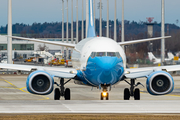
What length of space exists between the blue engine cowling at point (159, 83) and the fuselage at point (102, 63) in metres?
1.62

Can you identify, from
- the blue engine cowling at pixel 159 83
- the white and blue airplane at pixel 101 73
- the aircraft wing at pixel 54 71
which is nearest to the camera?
the white and blue airplane at pixel 101 73

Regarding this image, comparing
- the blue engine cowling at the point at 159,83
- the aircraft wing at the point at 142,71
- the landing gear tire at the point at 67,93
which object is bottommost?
the landing gear tire at the point at 67,93

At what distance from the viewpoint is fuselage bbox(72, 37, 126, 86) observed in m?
19.2

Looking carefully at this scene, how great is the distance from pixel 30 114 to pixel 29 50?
156048 millimetres

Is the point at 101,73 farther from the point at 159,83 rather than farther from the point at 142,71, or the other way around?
the point at 142,71

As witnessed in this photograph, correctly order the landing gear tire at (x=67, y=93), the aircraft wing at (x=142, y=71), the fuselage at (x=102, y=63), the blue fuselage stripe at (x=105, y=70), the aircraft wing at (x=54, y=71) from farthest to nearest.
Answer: the landing gear tire at (x=67, y=93) → the aircraft wing at (x=142, y=71) → the aircraft wing at (x=54, y=71) → the fuselage at (x=102, y=63) → the blue fuselage stripe at (x=105, y=70)

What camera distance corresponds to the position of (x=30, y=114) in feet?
48.6

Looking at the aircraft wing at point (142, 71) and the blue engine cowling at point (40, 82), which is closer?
the blue engine cowling at point (40, 82)

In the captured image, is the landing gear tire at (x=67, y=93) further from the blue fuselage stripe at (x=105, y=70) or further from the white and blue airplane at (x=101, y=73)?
the blue fuselage stripe at (x=105, y=70)

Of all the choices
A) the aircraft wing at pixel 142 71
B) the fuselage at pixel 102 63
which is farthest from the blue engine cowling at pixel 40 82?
the aircraft wing at pixel 142 71

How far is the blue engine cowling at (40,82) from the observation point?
19.9 metres

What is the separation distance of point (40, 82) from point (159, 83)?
6263 millimetres

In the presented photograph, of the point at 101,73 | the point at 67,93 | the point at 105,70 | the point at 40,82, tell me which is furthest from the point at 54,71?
the point at 105,70

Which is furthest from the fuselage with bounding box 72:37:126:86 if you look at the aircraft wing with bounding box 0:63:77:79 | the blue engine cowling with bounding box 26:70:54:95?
the blue engine cowling with bounding box 26:70:54:95
